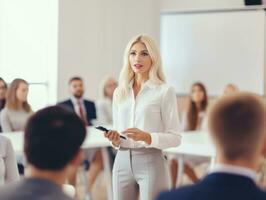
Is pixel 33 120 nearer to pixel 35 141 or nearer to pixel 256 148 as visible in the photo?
pixel 35 141

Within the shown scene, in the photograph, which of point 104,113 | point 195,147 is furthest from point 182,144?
point 104,113

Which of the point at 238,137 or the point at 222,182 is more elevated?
the point at 238,137

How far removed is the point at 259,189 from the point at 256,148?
107 mm

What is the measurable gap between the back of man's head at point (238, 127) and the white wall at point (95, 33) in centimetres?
570

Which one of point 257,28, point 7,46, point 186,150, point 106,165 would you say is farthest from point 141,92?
point 257,28

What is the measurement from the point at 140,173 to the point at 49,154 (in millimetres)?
1466

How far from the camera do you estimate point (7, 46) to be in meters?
6.74

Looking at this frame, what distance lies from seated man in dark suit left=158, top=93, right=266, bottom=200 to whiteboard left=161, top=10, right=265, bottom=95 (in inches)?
237

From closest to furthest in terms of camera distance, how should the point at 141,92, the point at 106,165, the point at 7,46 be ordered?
1. the point at 141,92
2. the point at 106,165
3. the point at 7,46

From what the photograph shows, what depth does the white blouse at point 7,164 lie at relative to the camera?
2.74 meters

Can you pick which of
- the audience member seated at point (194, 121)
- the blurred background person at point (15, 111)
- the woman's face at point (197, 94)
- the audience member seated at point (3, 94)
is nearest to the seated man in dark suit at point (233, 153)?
the audience member seated at point (3, 94)

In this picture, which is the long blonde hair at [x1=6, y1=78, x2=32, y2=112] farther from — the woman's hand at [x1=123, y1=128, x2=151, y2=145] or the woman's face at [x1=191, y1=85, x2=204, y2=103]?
the woman's hand at [x1=123, y1=128, x2=151, y2=145]

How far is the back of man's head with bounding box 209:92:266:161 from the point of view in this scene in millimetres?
1451

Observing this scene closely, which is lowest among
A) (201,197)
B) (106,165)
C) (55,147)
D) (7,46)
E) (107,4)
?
(106,165)
